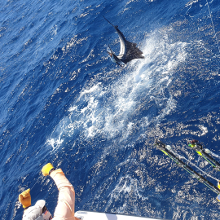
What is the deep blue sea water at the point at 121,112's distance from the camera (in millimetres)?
16281

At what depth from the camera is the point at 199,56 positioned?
22.2 metres

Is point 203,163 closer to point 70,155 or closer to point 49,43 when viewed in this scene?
point 70,155

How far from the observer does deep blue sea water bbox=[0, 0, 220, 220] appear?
641 inches

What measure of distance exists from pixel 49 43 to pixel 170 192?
130 feet

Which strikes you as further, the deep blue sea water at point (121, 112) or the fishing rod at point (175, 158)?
the deep blue sea water at point (121, 112)

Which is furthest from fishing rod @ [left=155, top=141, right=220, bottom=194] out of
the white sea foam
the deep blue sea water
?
the white sea foam

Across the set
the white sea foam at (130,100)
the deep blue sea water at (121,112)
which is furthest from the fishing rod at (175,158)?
the white sea foam at (130,100)

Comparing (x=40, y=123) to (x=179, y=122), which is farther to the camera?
(x=40, y=123)

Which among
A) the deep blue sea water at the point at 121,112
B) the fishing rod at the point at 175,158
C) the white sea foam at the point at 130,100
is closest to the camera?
the fishing rod at the point at 175,158

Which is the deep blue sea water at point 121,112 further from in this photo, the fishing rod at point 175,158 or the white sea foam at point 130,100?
the fishing rod at point 175,158

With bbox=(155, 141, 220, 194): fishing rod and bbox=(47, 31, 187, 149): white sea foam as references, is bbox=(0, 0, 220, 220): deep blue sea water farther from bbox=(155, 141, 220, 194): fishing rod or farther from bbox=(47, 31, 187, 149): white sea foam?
bbox=(155, 141, 220, 194): fishing rod

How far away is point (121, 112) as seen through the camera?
22812mm

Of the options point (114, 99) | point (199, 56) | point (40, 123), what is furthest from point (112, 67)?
point (40, 123)

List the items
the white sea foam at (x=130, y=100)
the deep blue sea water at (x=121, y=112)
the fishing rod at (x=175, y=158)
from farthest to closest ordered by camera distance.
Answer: the white sea foam at (x=130, y=100) < the deep blue sea water at (x=121, y=112) < the fishing rod at (x=175, y=158)
